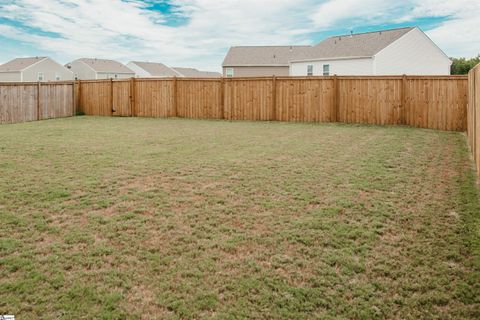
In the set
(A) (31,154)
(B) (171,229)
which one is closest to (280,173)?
(B) (171,229)

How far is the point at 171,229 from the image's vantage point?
4.00 m

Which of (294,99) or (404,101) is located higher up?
(294,99)

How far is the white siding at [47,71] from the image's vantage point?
157 feet

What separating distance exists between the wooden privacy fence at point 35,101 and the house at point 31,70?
112 ft

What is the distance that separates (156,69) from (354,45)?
38.8m

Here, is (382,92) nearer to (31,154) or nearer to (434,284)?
(31,154)

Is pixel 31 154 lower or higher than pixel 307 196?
higher

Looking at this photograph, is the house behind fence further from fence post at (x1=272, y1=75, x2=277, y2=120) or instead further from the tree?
fence post at (x1=272, y1=75, x2=277, y2=120)

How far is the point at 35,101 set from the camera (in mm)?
16719

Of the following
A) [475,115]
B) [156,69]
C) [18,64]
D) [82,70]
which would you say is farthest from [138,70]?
[475,115]

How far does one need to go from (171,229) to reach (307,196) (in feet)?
6.25

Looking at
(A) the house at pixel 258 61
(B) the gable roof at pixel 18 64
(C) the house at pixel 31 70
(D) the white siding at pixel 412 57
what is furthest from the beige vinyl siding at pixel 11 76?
(D) the white siding at pixel 412 57

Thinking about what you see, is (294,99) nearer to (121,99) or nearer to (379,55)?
(121,99)

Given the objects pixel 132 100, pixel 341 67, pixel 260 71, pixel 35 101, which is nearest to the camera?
pixel 35 101
